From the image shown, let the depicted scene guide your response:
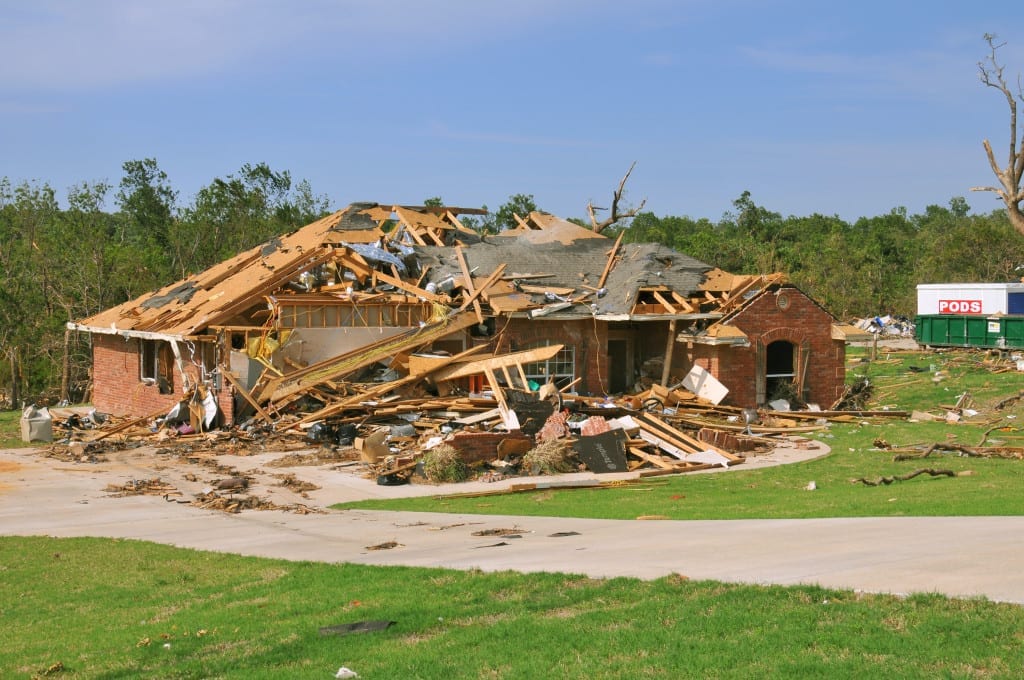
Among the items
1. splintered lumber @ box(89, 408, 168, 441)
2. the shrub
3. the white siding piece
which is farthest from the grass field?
the white siding piece

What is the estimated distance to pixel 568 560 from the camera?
35.7ft

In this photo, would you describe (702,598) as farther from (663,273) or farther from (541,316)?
(663,273)

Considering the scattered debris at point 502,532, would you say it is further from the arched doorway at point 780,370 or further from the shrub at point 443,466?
the arched doorway at point 780,370

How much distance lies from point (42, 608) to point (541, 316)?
18.7 metres

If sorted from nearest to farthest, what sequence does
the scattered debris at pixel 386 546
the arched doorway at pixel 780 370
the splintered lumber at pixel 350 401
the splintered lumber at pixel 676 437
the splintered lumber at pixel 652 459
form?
the scattered debris at pixel 386 546 < the splintered lumber at pixel 652 459 < the splintered lumber at pixel 676 437 < the splintered lumber at pixel 350 401 < the arched doorway at pixel 780 370

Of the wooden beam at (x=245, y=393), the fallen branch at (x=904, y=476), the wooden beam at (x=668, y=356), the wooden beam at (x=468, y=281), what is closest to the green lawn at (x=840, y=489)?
the fallen branch at (x=904, y=476)

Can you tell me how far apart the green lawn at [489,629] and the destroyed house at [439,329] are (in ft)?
46.0

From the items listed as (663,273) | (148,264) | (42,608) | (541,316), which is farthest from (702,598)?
A: (148,264)

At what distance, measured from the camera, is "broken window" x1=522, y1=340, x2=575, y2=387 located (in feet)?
94.2

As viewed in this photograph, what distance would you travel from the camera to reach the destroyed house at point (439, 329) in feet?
84.6

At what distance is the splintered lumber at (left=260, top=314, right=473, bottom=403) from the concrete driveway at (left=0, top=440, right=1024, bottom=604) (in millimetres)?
6404

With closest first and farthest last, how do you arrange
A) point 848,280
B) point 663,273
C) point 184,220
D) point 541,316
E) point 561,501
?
point 561,501 < point 541,316 < point 663,273 < point 184,220 < point 848,280

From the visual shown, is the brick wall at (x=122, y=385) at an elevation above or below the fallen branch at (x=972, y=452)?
above

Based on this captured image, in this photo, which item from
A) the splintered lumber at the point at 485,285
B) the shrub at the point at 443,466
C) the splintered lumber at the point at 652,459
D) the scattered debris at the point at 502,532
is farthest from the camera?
the splintered lumber at the point at 485,285
